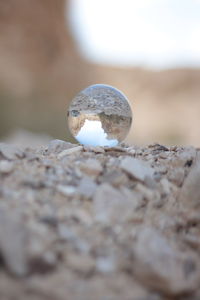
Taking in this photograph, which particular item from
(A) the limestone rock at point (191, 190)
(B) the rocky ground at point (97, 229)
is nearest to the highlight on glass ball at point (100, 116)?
(B) the rocky ground at point (97, 229)

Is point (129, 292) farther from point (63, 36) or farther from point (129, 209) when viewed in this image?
point (63, 36)

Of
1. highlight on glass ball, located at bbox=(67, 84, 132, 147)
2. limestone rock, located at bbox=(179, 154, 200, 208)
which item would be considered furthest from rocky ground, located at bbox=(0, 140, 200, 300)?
highlight on glass ball, located at bbox=(67, 84, 132, 147)

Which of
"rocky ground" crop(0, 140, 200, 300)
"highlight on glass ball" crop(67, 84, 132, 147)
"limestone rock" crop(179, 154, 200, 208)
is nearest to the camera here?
"rocky ground" crop(0, 140, 200, 300)

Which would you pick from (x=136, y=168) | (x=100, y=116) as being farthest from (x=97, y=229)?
(x=100, y=116)

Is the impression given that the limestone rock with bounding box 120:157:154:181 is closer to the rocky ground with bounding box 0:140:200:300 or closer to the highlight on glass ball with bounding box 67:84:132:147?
the rocky ground with bounding box 0:140:200:300

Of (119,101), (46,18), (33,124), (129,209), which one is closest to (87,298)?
(129,209)
